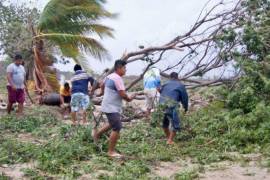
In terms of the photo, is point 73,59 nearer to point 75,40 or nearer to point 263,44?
point 75,40

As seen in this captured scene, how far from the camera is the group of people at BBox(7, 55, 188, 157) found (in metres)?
7.82

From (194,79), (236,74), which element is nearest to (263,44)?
(236,74)

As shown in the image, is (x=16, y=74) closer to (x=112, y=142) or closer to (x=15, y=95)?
(x=15, y=95)

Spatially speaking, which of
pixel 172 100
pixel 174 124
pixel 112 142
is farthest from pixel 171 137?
pixel 112 142

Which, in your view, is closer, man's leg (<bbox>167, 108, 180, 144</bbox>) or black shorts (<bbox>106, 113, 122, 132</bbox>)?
black shorts (<bbox>106, 113, 122, 132</bbox>)

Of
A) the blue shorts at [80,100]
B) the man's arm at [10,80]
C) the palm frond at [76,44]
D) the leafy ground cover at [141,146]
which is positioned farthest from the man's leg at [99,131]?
the palm frond at [76,44]

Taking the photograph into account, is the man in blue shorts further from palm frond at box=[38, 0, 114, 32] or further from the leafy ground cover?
palm frond at box=[38, 0, 114, 32]

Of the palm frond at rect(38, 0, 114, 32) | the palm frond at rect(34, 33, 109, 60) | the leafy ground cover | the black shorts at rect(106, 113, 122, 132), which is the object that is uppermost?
the palm frond at rect(38, 0, 114, 32)

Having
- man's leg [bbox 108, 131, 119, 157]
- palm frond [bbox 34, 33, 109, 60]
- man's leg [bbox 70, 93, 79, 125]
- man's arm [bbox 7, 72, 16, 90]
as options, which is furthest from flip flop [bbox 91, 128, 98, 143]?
palm frond [bbox 34, 33, 109, 60]

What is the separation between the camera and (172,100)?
9.16 metres

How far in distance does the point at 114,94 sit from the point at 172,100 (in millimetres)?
1663

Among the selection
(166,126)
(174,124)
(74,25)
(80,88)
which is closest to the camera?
(174,124)

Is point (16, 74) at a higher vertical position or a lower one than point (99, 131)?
higher

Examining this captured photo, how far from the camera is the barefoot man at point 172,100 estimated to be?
9219 mm
